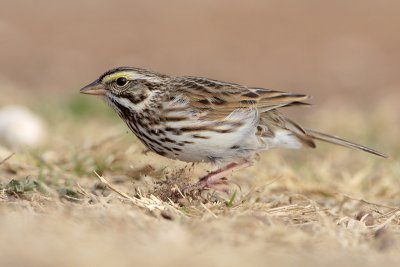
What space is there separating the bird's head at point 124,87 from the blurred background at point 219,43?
318 inches

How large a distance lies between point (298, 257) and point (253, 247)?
10.3 inches

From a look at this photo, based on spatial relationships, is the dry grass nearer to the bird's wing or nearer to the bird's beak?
the bird's wing

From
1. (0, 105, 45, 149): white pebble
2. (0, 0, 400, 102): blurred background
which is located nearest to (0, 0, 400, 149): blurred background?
(0, 0, 400, 102): blurred background

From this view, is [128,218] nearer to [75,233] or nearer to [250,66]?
[75,233]

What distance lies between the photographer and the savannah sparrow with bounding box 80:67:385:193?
21.9 ft

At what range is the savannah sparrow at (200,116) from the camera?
6.67 meters

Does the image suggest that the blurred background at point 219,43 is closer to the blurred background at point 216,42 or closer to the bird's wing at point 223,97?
the blurred background at point 216,42

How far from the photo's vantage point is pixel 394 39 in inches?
806

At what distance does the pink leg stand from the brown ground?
9 cm

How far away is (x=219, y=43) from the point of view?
20.6m

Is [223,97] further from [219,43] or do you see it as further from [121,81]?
[219,43]

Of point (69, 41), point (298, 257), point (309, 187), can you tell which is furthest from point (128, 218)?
point (69, 41)

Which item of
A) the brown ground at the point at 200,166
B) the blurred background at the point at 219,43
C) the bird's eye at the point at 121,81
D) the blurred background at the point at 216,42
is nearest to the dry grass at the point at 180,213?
the brown ground at the point at 200,166

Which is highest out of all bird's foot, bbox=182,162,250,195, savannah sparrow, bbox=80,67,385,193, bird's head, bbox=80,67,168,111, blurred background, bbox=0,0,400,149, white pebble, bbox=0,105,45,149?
bird's head, bbox=80,67,168,111
